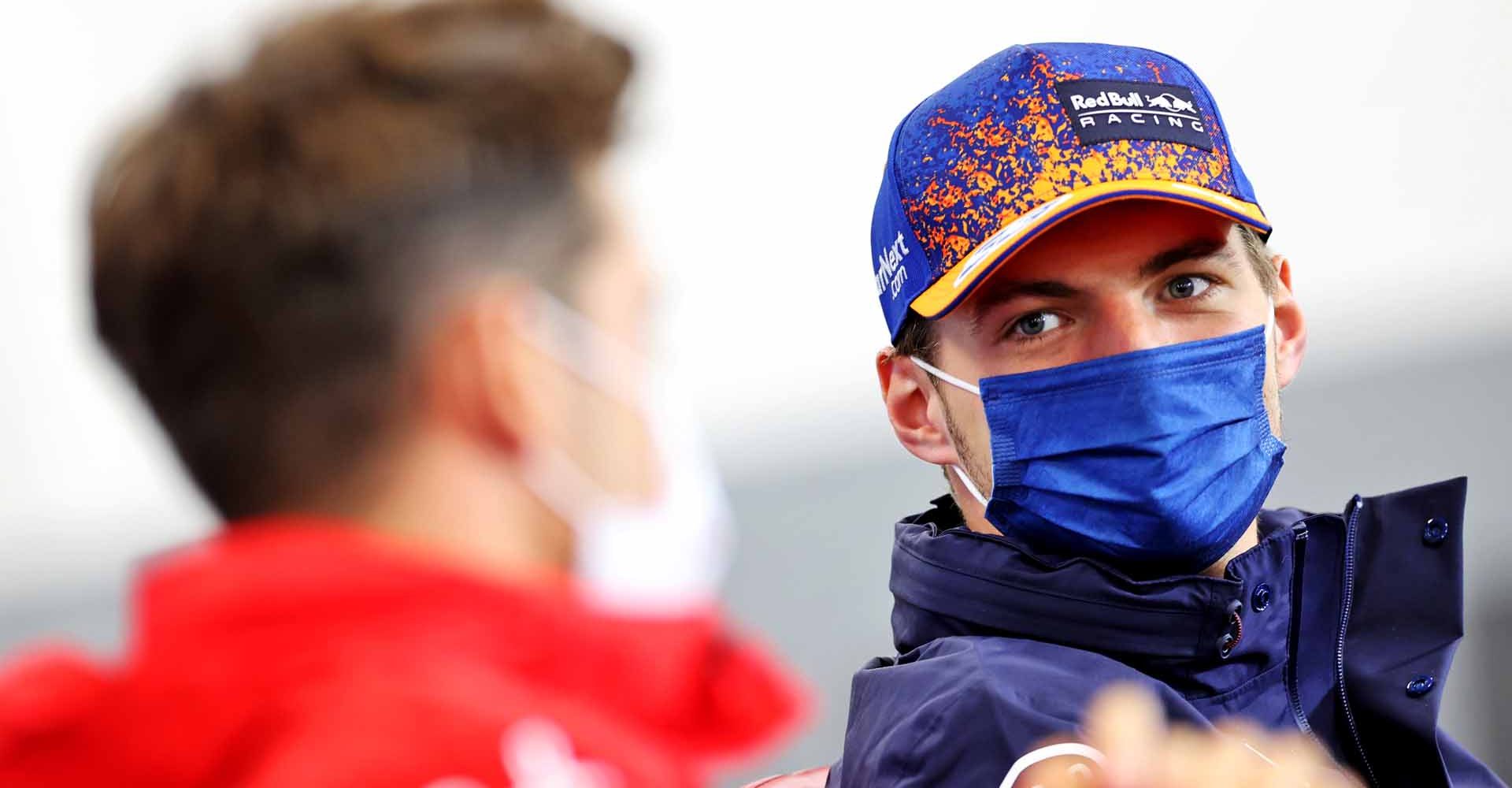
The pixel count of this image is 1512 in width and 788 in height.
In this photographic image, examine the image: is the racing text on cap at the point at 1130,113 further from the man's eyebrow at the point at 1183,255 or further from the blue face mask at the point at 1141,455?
the blue face mask at the point at 1141,455

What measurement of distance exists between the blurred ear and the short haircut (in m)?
0.95

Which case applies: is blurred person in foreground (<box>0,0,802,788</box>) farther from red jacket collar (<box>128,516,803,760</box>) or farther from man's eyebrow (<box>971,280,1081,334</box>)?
man's eyebrow (<box>971,280,1081,334</box>)

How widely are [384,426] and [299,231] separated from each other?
107 millimetres

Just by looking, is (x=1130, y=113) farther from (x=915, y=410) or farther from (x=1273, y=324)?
(x=915, y=410)

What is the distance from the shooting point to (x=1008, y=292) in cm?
164

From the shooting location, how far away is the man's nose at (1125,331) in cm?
158

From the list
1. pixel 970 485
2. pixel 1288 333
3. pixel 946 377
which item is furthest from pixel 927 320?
pixel 1288 333

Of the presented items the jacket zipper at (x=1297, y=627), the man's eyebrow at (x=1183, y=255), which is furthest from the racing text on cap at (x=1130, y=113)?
the jacket zipper at (x=1297, y=627)

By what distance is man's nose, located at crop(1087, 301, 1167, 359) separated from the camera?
1.58m

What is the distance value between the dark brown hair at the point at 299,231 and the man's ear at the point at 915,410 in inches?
38.7

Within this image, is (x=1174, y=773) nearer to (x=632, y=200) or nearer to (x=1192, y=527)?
(x=632, y=200)

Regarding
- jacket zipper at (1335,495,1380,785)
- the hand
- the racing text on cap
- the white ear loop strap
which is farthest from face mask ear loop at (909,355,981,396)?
the hand

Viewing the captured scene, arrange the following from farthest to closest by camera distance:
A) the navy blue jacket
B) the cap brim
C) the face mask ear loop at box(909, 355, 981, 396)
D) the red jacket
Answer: the face mask ear loop at box(909, 355, 981, 396) < the cap brim < the navy blue jacket < the red jacket

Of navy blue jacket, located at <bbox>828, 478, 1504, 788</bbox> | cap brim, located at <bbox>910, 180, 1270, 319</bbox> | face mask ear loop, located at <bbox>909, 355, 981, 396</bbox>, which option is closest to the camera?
navy blue jacket, located at <bbox>828, 478, 1504, 788</bbox>
